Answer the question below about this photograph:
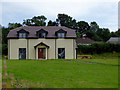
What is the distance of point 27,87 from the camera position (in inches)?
269

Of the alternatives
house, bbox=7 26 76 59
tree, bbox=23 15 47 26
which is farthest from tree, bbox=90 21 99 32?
house, bbox=7 26 76 59

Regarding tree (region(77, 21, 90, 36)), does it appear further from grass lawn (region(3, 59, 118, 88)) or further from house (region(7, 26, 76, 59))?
grass lawn (region(3, 59, 118, 88))

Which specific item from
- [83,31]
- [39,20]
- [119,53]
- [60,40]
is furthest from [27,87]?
[83,31]

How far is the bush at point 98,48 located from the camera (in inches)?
1448

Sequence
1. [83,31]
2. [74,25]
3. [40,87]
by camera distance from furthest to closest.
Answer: [83,31], [74,25], [40,87]

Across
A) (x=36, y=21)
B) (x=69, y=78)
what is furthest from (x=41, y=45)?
(x=36, y=21)

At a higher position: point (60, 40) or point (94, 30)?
point (94, 30)

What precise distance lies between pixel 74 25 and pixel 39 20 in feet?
71.4

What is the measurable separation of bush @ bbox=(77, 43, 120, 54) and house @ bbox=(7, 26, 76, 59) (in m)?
9.23

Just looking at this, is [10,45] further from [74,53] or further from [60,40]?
[74,53]

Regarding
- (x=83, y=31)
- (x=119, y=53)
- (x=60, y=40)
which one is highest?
(x=83, y=31)

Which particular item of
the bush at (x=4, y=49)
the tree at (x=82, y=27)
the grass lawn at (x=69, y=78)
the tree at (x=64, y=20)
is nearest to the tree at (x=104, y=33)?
the tree at (x=82, y=27)

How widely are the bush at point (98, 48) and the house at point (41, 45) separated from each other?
30.3 ft

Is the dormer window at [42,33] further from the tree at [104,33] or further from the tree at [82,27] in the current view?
the tree at [104,33]
